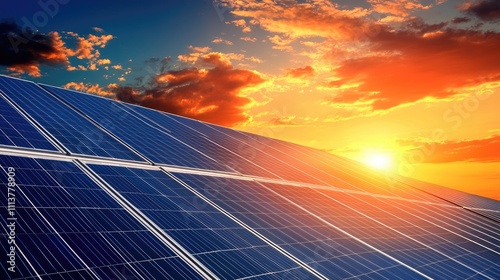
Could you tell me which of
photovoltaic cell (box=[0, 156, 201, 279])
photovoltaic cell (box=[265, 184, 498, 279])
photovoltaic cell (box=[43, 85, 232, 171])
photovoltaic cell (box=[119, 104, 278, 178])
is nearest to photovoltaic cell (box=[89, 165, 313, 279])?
photovoltaic cell (box=[0, 156, 201, 279])

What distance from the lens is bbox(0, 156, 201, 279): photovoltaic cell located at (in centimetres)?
684

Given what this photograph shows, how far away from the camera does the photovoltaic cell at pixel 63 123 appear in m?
13.0

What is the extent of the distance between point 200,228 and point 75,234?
2.92 meters

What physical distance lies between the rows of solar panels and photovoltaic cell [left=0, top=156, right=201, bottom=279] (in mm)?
28

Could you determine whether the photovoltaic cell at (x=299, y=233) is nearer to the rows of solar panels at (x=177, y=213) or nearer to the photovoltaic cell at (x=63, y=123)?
the rows of solar panels at (x=177, y=213)

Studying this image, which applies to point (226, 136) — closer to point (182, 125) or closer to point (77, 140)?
point (182, 125)

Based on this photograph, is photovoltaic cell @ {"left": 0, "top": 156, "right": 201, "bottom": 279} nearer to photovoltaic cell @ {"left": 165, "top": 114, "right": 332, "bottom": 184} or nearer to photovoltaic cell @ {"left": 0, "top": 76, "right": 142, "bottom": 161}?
photovoltaic cell @ {"left": 0, "top": 76, "right": 142, "bottom": 161}

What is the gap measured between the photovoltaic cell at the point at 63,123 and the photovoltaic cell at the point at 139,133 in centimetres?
79

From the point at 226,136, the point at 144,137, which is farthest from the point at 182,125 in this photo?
the point at 144,137

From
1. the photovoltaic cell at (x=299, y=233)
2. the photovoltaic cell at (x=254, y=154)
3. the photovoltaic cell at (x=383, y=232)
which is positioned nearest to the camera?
the photovoltaic cell at (x=299, y=233)

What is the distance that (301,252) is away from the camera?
10859 millimetres

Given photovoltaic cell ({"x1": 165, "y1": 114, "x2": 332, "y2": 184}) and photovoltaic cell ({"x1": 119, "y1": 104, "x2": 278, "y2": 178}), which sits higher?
photovoltaic cell ({"x1": 165, "y1": 114, "x2": 332, "y2": 184})

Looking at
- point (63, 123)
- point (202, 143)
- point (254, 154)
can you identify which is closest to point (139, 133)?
point (202, 143)

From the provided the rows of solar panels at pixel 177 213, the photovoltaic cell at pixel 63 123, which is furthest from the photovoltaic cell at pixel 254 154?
the photovoltaic cell at pixel 63 123
